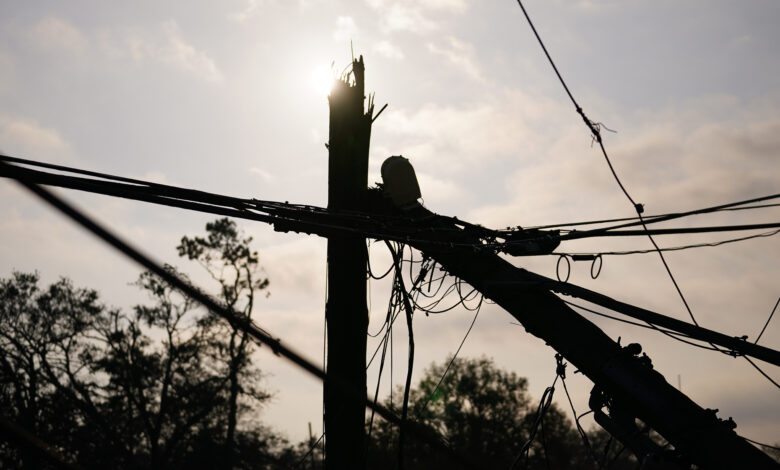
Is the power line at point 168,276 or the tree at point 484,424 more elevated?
the tree at point 484,424

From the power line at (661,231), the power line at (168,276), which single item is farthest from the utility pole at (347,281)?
the power line at (168,276)

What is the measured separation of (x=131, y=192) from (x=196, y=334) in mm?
27091

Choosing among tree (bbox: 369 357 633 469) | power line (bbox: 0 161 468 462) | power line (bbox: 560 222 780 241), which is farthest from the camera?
tree (bbox: 369 357 633 469)

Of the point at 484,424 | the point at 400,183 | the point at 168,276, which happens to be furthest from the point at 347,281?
the point at 484,424

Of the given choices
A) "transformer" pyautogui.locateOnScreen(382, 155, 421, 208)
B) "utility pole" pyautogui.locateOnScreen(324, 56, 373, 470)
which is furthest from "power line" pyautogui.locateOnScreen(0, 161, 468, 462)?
"transformer" pyautogui.locateOnScreen(382, 155, 421, 208)

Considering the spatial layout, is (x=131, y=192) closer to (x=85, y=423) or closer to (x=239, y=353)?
(x=239, y=353)

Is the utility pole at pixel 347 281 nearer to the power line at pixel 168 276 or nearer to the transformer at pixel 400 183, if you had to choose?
the transformer at pixel 400 183

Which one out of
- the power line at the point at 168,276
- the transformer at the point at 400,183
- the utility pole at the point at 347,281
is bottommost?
the power line at the point at 168,276

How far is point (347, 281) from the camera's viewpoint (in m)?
6.06

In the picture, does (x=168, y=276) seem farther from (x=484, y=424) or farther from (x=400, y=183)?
(x=484, y=424)

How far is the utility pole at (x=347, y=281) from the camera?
225 inches

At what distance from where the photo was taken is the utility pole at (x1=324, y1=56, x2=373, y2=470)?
5.73 meters

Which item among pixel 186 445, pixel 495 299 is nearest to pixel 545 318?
pixel 495 299

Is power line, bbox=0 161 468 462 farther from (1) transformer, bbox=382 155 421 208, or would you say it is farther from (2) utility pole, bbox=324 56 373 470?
(1) transformer, bbox=382 155 421 208
